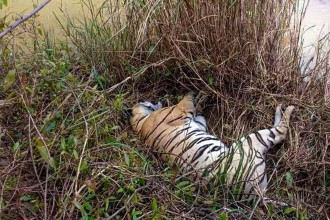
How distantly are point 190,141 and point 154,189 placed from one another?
1.41 ft

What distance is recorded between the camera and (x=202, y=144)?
2.53 metres

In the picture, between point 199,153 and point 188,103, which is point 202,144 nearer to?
point 199,153

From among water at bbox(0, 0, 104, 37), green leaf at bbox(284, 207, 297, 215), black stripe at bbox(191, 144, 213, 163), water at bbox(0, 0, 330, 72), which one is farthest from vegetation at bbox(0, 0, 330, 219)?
water at bbox(0, 0, 104, 37)

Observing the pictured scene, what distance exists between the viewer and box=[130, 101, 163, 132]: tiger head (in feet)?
9.14

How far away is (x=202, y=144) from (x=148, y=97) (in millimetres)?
560

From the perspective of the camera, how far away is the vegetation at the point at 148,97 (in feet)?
7.00

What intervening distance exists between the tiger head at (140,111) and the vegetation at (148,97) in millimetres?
59

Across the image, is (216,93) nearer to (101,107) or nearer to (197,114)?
(197,114)

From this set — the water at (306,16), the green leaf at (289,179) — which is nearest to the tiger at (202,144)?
the green leaf at (289,179)

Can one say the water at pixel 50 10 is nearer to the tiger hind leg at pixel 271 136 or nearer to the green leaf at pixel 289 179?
the tiger hind leg at pixel 271 136

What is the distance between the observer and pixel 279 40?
115 inches

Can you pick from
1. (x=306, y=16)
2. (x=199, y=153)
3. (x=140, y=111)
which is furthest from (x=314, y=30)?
(x=199, y=153)

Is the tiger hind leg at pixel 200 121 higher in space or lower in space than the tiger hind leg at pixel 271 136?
higher

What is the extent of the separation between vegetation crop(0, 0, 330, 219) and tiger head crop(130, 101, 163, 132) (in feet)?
0.19
